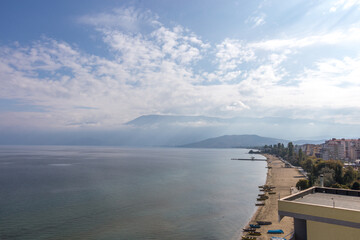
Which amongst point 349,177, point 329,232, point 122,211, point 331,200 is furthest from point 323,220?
point 349,177

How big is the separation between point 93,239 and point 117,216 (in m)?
7.89

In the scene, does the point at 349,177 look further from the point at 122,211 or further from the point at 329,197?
the point at 122,211

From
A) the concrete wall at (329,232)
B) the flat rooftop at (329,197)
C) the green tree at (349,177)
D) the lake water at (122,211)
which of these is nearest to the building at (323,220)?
the concrete wall at (329,232)

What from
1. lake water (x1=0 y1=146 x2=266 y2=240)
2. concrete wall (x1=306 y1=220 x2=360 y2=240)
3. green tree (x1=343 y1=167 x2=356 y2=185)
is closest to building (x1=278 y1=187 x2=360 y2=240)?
concrete wall (x1=306 y1=220 x2=360 y2=240)

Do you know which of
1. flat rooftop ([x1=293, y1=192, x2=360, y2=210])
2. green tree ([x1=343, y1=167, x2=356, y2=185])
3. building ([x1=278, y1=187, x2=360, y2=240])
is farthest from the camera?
green tree ([x1=343, y1=167, x2=356, y2=185])

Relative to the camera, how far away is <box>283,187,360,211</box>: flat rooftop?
43.4 ft

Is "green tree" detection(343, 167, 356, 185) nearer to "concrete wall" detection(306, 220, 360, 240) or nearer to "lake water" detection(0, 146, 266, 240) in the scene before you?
"lake water" detection(0, 146, 266, 240)

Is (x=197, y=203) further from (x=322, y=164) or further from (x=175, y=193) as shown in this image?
(x=322, y=164)

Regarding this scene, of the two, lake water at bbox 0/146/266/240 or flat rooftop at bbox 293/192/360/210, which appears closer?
flat rooftop at bbox 293/192/360/210

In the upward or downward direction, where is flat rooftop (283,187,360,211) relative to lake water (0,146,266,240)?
upward

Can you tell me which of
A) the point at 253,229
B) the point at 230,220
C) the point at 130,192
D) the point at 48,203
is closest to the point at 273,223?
the point at 253,229

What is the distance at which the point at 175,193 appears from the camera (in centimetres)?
4919

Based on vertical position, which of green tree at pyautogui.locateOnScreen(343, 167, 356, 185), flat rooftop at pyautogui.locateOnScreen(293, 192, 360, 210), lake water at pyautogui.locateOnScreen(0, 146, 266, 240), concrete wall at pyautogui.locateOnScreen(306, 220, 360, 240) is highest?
flat rooftop at pyautogui.locateOnScreen(293, 192, 360, 210)

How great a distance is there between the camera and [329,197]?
600 inches
